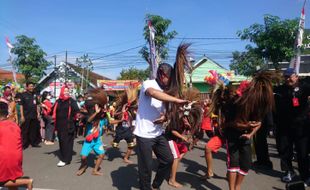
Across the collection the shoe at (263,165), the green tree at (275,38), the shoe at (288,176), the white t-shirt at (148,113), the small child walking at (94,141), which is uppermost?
the green tree at (275,38)

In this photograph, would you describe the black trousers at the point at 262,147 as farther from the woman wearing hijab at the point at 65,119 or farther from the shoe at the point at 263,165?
the woman wearing hijab at the point at 65,119

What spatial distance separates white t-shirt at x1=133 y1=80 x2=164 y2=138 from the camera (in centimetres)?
433

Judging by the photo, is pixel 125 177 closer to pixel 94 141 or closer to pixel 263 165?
pixel 94 141

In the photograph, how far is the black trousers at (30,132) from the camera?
33.8 feet

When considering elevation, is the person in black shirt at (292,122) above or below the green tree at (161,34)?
below

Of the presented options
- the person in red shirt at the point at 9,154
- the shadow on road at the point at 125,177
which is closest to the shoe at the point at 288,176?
the shadow on road at the point at 125,177

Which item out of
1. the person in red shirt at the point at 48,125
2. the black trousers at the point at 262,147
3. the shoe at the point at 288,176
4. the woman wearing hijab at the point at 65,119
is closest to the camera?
the shoe at the point at 288,176

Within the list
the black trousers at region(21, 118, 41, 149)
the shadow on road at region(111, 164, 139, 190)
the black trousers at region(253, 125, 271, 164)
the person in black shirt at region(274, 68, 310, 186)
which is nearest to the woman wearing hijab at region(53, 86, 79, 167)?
the shadow on road at region(111, 164, 139, 190)

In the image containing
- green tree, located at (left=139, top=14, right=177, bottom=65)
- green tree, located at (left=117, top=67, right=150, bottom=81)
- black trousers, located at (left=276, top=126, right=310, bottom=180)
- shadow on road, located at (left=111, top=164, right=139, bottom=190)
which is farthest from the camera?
green tree, located at (left=117, top=67, right=150, bottom=81)

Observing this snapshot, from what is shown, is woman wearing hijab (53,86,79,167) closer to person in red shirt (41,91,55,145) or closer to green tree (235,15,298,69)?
person in red shirt (41,91,55,145)

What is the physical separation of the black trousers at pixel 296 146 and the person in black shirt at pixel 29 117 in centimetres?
737

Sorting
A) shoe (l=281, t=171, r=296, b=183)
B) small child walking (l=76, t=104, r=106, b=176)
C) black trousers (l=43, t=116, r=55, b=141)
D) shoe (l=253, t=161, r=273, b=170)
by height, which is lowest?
black trousers (l=43, t=116, r=55, b=141)

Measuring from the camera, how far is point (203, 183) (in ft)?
19.7

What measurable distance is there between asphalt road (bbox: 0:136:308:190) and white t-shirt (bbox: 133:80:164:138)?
1.72m
